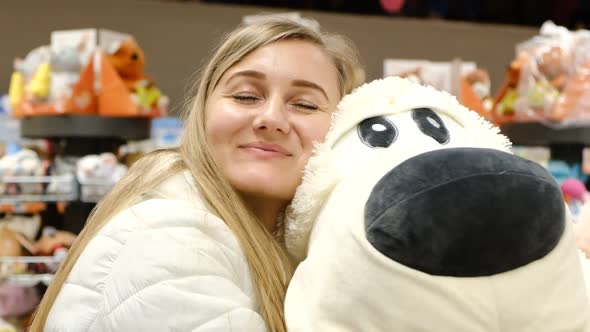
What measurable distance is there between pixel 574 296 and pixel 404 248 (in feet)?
0.68

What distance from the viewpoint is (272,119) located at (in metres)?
1.09

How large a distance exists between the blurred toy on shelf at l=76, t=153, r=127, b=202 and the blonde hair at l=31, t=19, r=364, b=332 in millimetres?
1374

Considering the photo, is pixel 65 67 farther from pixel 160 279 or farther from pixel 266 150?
pixel 160 279

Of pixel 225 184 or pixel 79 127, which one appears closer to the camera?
pixel 225 184

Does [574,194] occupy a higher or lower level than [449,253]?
lower

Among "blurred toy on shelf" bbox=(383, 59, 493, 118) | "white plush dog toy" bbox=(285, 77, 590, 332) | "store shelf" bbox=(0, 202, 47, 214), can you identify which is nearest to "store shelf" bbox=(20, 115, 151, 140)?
"store shelf" bbox=(0, 202, 47, 214)

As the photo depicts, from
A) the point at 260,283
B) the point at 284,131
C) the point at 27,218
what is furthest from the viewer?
the point at 27,218

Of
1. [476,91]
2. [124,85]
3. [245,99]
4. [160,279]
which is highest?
[245,99]

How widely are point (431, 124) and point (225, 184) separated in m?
0.34

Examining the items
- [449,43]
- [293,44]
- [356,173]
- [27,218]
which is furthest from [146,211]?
→ [449,43]

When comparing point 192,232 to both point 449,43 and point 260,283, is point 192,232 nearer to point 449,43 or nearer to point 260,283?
point 260,283

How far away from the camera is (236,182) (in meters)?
1.11

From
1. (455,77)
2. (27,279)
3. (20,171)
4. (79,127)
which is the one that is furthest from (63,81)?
(455,77)

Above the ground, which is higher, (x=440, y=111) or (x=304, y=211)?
(x=440, y=111)
